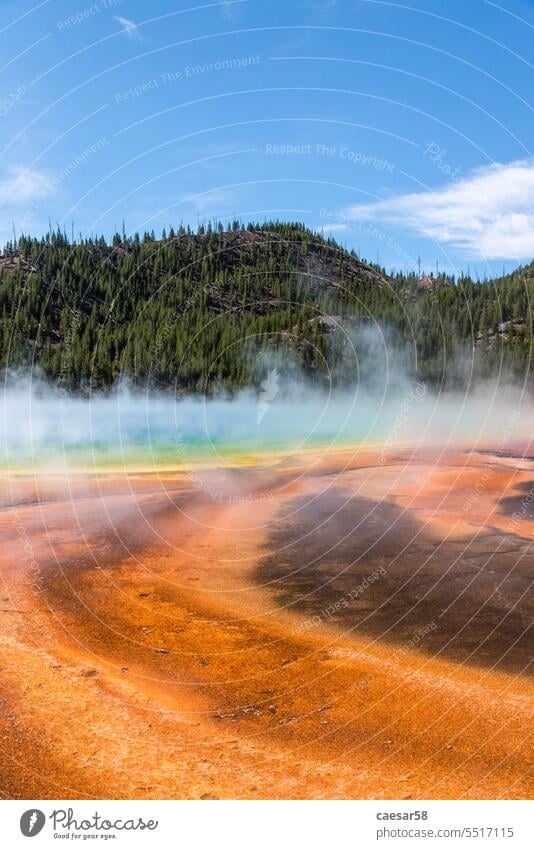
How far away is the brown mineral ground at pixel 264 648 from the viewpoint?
8992 mm

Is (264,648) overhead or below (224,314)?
below

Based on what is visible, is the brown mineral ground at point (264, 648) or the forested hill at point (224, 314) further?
the forested hill at point (224, 314)

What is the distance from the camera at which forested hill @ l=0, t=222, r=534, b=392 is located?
7400cm

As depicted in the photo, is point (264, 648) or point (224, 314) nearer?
point (264, 648)

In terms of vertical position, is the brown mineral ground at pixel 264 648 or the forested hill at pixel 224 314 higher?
the forested hill at pixel 224 314

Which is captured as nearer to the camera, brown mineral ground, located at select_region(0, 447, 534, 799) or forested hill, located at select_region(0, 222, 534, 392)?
brown mineral ground, located at select_region(0, 447, 534, 799)

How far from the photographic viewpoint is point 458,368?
82562mm

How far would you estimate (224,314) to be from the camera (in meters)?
101

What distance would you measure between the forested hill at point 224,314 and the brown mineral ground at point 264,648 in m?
49.0

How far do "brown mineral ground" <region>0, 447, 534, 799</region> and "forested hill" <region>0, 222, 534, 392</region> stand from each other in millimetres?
49027

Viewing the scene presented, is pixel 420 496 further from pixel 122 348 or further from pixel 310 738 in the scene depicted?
pixel 122 348

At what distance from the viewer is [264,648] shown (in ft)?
41.2

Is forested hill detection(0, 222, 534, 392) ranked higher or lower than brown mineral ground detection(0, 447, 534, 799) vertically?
higher

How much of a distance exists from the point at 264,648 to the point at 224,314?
299 ft
